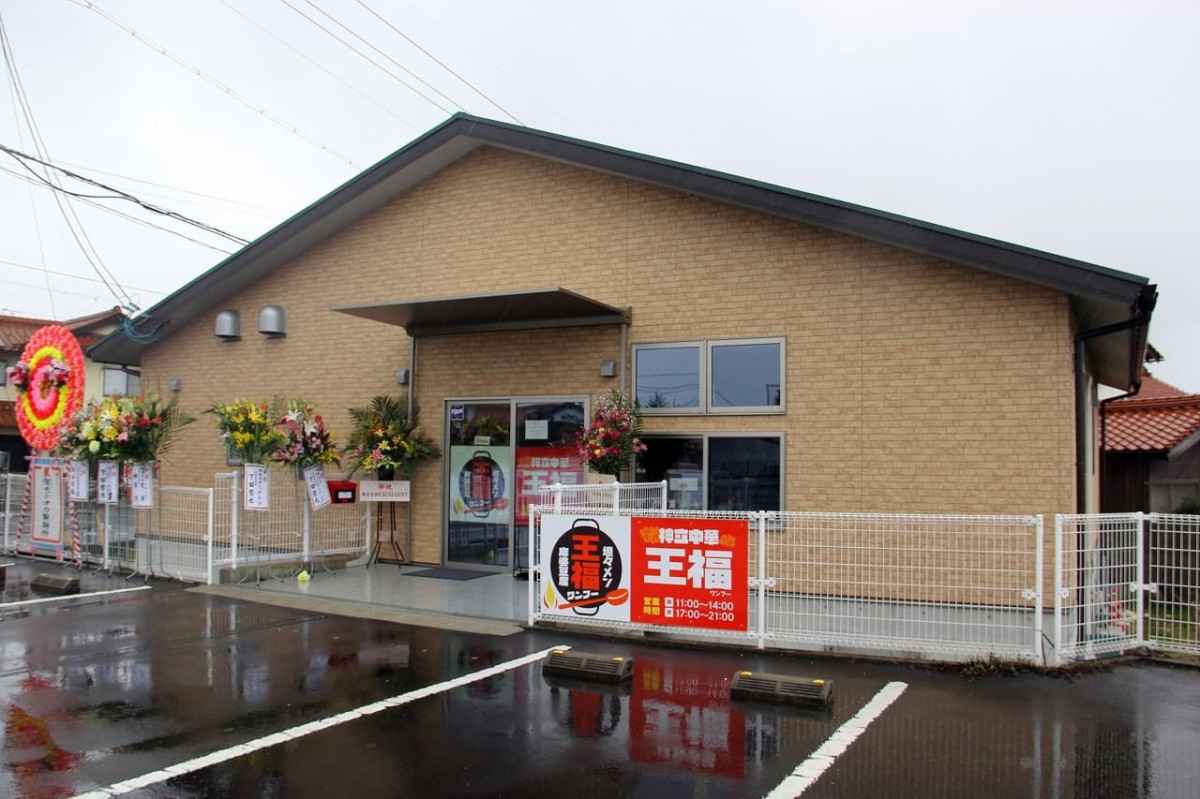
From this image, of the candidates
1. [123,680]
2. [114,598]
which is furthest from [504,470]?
[123,680]

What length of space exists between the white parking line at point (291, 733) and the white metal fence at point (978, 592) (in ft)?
5.02

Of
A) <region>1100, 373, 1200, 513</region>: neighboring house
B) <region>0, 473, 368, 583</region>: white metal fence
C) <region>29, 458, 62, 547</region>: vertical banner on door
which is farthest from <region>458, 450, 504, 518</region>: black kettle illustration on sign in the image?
<region>1100, 373, 1200, 513</region>: neighboring house

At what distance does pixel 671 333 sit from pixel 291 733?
22.0 feet

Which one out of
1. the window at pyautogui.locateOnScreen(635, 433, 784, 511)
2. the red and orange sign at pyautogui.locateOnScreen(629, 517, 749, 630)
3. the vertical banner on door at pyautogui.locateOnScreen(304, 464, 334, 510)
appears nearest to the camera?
the red and orange sign at pyautogui.locateOnScreen(629, 517, 749, 630)

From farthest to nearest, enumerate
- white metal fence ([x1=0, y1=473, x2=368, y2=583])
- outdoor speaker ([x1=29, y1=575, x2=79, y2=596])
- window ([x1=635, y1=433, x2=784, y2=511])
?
white metal fence ([x1=0, y1=473, x2=368, y2=583])
outdoor speaker ([x1=29, y1=575, x2=79, y2=596])
window ([x1=635, y1=433, x2=784, y2=511])

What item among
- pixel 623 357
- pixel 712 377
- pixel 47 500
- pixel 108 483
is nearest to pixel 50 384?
pixel 47 500

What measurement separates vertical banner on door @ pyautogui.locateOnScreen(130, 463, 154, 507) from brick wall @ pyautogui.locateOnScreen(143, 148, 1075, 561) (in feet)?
8.62

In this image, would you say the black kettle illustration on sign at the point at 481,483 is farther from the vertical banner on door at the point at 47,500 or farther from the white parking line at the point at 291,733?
the vertical banner on door at the point at 47,500

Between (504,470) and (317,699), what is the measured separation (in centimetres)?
591

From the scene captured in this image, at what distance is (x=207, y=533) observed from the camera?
11.5 metres

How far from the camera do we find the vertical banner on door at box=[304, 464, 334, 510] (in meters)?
11.9

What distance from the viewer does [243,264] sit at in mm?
13836

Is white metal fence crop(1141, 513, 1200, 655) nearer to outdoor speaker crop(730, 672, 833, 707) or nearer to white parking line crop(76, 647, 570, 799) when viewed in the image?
outdoor speaker crop(730, 672, 833, 707)

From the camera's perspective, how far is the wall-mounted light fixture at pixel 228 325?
48.0ft
